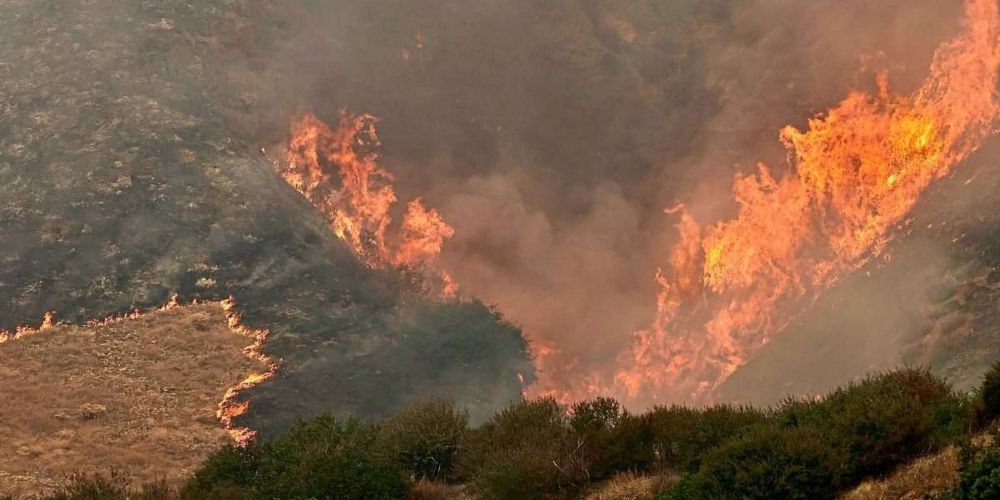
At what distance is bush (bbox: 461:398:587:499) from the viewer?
1478cm

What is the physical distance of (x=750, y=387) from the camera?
123 feet

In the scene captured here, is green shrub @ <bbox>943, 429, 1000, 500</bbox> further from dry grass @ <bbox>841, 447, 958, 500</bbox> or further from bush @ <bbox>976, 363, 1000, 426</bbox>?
bush @ <bbox>976, 363, 1000, 426</bbox>

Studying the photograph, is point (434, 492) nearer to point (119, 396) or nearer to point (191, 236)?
point (119, 396)

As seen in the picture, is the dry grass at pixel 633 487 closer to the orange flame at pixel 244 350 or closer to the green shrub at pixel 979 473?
the green shrub at pixel 979 473

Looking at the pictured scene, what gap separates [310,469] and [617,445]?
234 inches

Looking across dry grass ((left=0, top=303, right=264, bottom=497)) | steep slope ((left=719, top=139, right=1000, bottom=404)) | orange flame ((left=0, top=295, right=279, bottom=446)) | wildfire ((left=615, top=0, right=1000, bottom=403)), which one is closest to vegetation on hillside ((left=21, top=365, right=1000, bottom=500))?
dry grass ((left=0, top=303, right=264, bottom=497))

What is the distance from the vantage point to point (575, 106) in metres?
55.9

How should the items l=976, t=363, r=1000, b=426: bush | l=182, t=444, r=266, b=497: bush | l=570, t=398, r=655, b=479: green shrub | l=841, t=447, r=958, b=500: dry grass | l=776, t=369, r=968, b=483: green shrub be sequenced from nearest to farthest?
1. l=841, t=447, r=958, b=500: dry grass
2. l=976, t=363, r=1000, b=426: bush
3. l=776, t=369, r=968, b=483: green shrub
4. l=570, t=398, r=655, b=479: green shrub
5. l=182, t=444, r=266, b=497: bush

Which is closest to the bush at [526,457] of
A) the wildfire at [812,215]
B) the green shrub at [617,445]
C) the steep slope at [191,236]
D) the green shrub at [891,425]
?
the green shrub at [617,445]

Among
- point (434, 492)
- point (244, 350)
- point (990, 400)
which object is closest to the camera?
point (990, 400)

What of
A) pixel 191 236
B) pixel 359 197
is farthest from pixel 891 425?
pixel 359 197

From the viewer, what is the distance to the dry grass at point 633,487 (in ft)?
44.8

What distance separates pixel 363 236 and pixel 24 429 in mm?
20856

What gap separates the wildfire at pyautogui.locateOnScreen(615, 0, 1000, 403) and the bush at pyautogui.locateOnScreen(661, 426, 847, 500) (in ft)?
95.6
